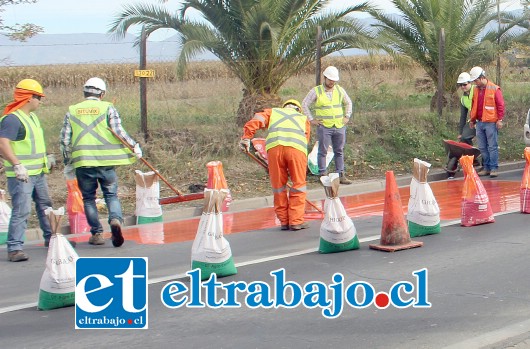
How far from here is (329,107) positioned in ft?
48.5

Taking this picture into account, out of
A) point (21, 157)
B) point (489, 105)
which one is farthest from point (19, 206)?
point (489, 105)

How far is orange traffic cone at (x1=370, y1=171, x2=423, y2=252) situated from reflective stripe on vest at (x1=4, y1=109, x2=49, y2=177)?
382 cm

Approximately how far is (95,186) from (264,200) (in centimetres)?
435

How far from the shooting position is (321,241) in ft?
30.7

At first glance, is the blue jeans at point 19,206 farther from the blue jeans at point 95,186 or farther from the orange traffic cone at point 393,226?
the orange traffic cone at point 393,226

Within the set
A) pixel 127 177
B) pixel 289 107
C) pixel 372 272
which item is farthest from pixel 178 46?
pixel 372 272

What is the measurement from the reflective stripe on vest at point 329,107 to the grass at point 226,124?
1245 millimetres

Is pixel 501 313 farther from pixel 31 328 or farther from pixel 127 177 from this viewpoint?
pixel 127 177

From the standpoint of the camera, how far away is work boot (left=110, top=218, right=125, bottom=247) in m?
9.98

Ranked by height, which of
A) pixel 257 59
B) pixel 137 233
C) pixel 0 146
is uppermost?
pixel 257 59

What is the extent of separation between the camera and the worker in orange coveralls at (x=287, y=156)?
10.9 metres

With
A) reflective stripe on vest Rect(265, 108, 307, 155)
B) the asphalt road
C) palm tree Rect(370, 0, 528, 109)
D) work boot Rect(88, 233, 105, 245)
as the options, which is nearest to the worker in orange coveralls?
reflective stripe on vest Rect(265, 108, 307, 155)

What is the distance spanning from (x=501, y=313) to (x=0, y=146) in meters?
5.46

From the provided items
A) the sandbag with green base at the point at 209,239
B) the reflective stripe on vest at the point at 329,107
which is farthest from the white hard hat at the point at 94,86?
the reflective stripe on vest at the point at 329,107
